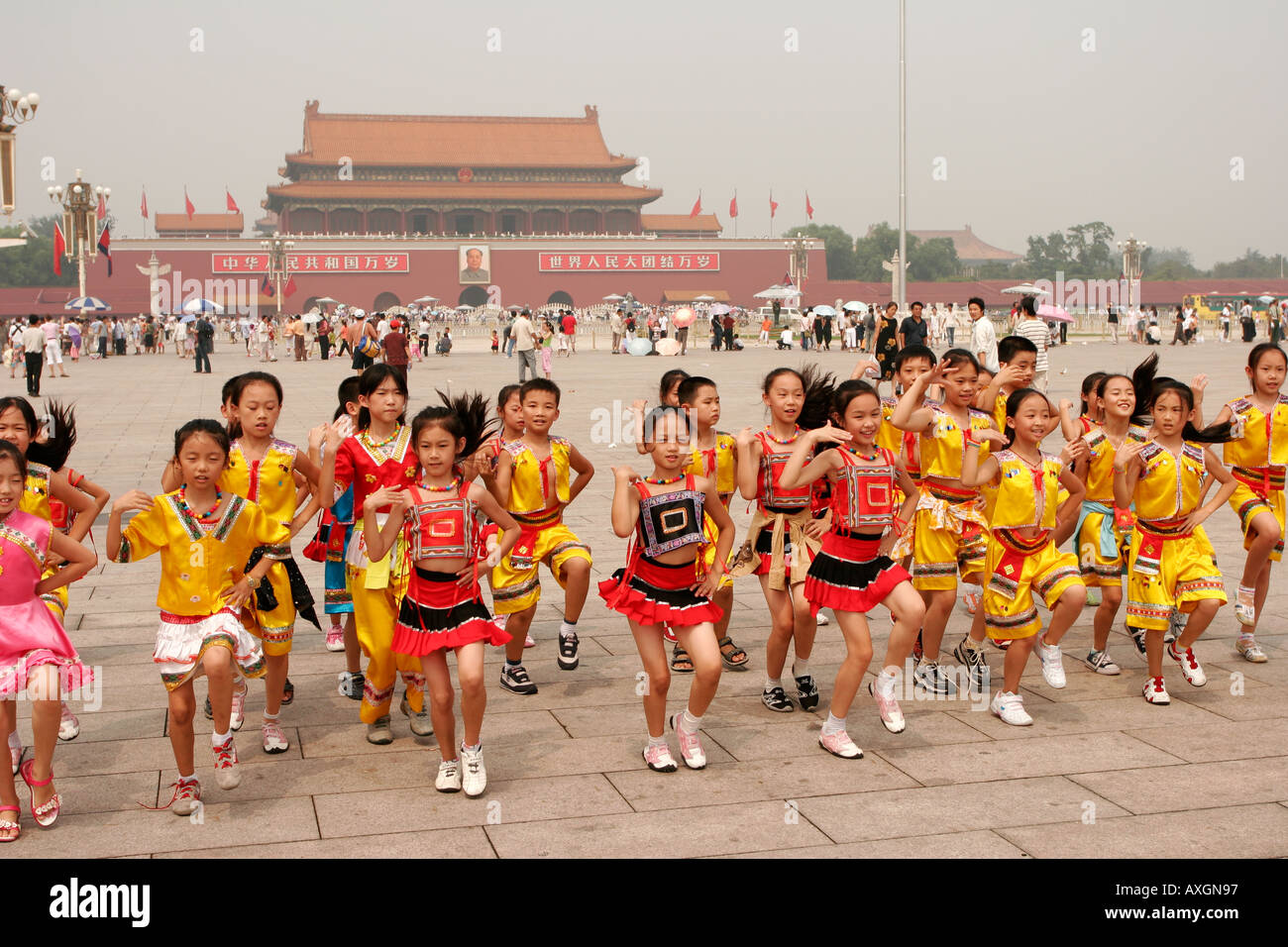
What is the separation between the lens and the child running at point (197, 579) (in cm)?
355

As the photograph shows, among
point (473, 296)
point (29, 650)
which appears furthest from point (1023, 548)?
point (473, 296)

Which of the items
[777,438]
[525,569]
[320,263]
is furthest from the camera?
[320,263]

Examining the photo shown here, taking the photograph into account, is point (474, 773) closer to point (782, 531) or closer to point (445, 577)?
point (445, 577)

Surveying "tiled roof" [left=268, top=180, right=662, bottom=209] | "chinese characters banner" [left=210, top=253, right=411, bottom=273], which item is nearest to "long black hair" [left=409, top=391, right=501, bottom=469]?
"chinese characters banner" [left=210, top=253, right=411, bottom=273]

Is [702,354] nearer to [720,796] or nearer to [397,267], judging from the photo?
[720,796]

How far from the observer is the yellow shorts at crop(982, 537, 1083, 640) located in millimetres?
4355

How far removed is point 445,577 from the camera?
3803 mm

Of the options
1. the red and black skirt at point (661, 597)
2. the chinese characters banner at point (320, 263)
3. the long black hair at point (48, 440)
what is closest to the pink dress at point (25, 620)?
the long black hair at point (48, 440)

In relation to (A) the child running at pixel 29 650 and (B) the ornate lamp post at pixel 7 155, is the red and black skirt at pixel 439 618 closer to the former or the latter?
(A) the child running at pixel 29 650

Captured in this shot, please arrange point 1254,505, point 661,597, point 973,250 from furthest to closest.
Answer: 1. point 973,250
2. point 1254,505
3. point 661,597

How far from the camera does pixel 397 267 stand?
188 feet

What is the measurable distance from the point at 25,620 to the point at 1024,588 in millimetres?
3134

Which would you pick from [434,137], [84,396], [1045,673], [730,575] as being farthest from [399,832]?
[434,137]

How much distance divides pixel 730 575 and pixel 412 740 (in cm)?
129
